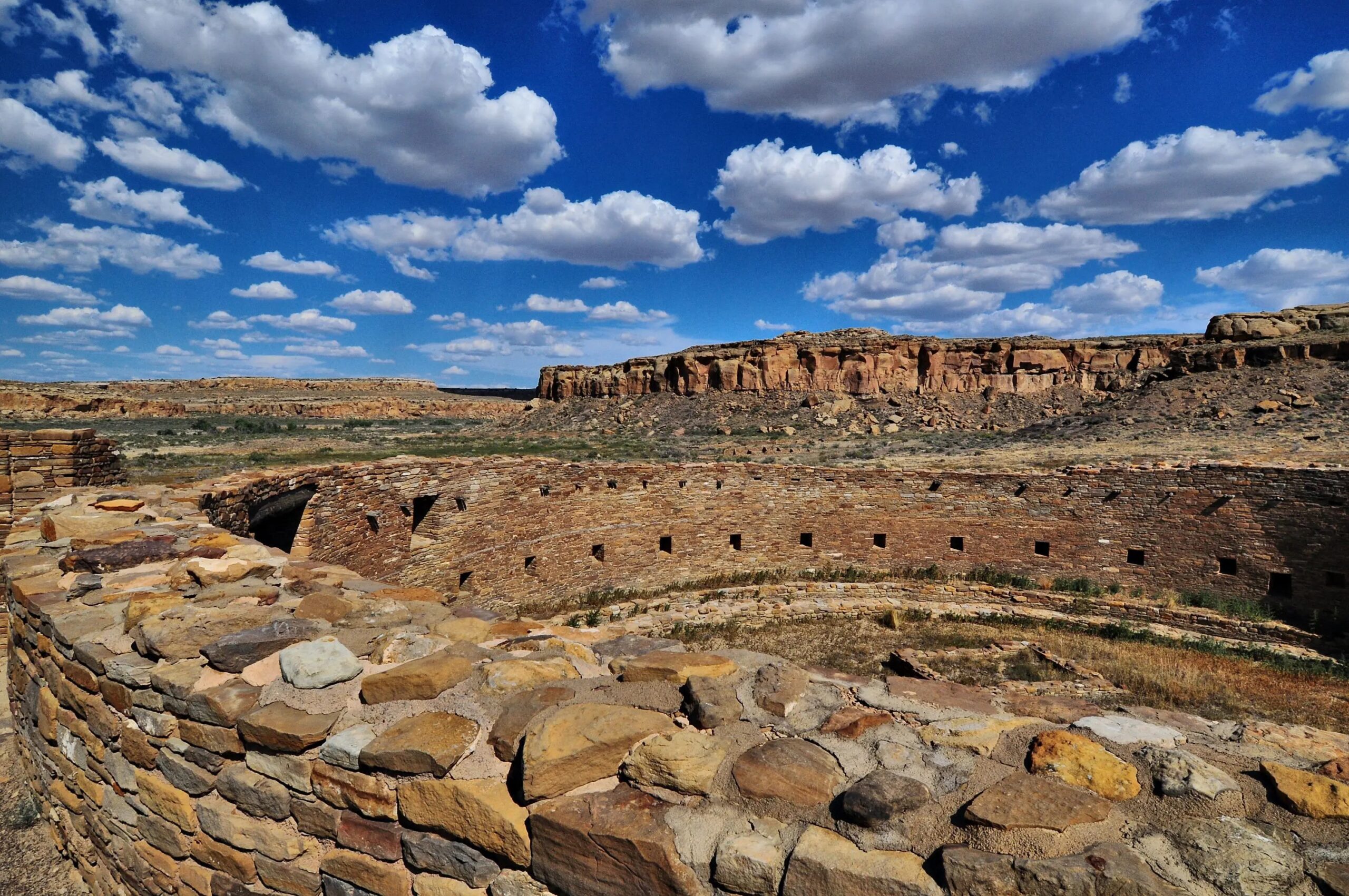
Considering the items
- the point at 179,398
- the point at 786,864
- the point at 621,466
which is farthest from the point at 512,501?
the point at 179,398

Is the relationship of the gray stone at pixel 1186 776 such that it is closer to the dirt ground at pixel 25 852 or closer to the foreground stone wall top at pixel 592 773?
the foreground stone wall top at pixel 592 773

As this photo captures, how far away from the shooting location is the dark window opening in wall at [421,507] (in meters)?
11.6


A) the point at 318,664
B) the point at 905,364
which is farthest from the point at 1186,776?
the point at 905,364

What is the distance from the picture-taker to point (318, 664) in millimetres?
3180

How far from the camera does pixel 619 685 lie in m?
3.18

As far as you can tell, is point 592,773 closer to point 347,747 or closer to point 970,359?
point 347,747

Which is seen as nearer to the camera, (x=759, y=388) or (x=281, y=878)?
(x=281, y=878)

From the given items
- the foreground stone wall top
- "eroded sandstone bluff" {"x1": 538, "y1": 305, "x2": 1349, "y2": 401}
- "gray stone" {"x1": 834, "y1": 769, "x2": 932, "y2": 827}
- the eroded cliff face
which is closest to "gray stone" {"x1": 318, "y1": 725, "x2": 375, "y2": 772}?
the foreground stone wall top

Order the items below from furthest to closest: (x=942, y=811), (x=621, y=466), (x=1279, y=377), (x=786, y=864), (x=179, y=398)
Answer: (x=179, y=398), (x=1279, y=377), (x=621, y=466), (x=942, y=811), (x=786, y=864)

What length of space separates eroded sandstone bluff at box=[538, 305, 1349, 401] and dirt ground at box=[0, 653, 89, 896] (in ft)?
145

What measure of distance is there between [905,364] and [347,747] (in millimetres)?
47002

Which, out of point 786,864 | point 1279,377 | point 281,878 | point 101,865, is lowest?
point 101,865

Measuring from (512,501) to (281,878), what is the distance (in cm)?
982

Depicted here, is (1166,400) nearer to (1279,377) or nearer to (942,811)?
(1279,377)
